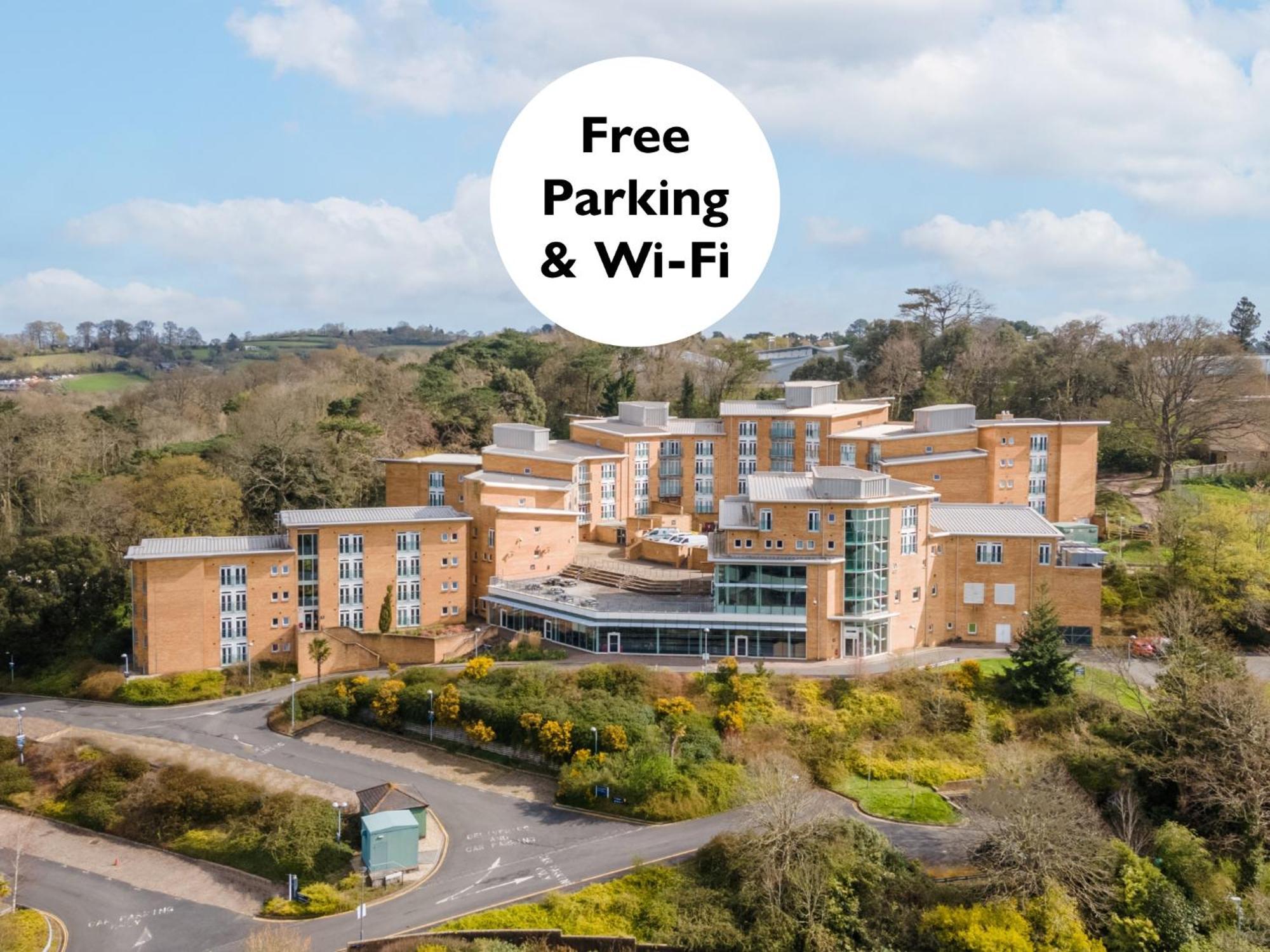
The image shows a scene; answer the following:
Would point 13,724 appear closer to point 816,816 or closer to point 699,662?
point 699,662

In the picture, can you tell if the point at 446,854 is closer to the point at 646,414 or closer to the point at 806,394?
the point at 646,414

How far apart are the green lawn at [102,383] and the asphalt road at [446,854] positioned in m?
66.1

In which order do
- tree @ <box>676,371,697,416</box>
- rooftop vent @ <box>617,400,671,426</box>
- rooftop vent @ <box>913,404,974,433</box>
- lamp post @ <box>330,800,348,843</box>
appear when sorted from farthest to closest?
tree @ <box>676,371,697,416</box> < rooftop vent @ <box>617,400,671,426</box> < rooftop vent @ <box>913,404,974,433</box> < lamp post @ <box>330,800,348,843</box>

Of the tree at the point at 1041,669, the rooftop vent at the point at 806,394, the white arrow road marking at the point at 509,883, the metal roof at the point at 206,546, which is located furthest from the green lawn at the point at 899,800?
the rooftop vent at the point at 806,394

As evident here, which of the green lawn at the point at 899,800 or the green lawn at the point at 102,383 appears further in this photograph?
the green lawn at the point at 102,383

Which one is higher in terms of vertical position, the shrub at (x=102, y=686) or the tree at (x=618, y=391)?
the tree at (x=618, y=391)

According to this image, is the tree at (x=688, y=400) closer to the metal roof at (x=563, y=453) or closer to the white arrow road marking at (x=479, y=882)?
the metal roof at (x=563, y=453)

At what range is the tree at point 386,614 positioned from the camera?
4584 cm

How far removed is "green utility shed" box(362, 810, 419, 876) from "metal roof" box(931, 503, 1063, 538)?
24.5m

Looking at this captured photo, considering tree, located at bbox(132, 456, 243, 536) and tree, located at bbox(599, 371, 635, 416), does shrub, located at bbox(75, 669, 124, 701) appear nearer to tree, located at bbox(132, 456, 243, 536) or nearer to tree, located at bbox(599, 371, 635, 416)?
tree, located at bbox(132, 456, 243, 536)

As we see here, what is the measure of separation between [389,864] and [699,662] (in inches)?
598

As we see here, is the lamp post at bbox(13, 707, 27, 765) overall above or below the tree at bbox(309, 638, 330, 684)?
below

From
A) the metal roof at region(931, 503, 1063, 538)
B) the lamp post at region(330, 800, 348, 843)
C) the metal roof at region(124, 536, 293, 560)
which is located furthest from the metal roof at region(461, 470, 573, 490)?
the lamp post at region(330, 800, 348, 843)

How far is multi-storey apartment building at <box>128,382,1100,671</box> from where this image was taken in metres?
43.2
